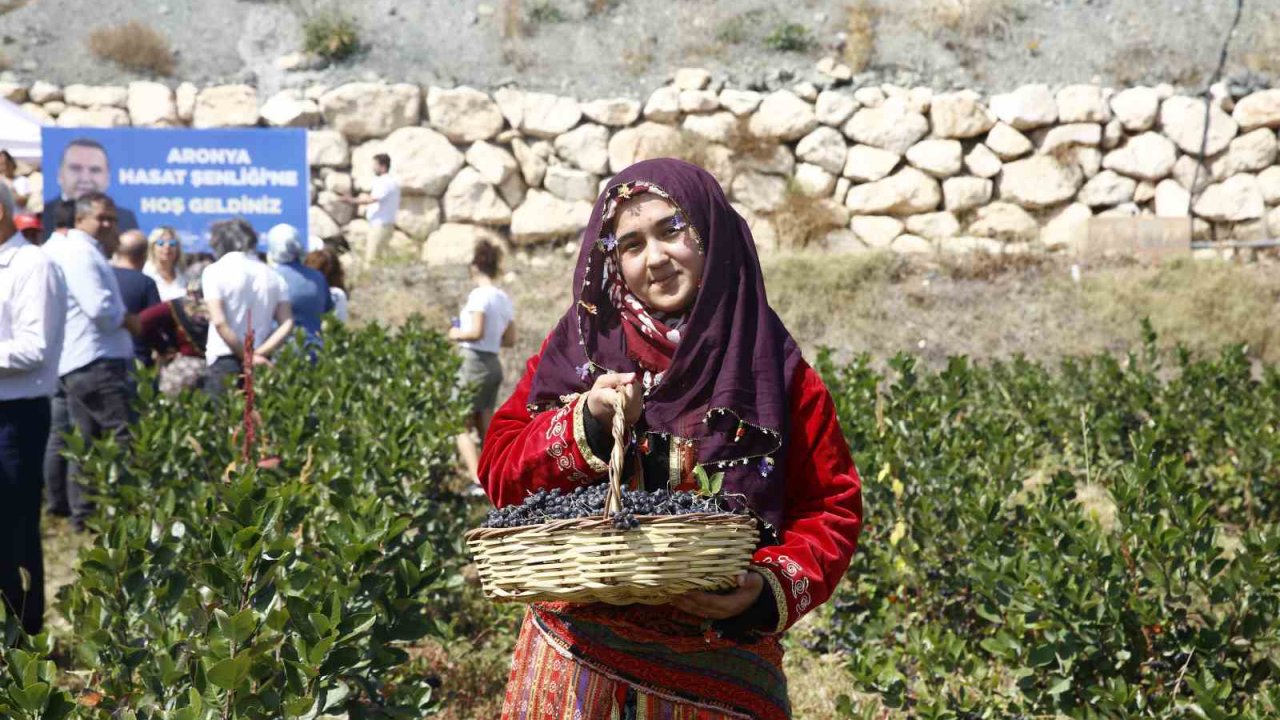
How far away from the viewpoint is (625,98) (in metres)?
16.8

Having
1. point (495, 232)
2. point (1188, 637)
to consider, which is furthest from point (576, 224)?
point (1188, 637)

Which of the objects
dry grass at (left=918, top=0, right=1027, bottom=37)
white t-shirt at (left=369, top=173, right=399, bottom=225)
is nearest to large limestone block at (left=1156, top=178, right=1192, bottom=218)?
dry grass at (left=918, top=0, right=1027, bottom=37)

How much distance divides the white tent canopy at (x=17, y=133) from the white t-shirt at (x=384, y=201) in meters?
4.83

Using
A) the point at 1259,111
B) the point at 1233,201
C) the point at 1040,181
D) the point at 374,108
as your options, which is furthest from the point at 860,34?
the point at 374,108

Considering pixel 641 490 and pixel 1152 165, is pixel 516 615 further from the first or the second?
pixel 1152 165

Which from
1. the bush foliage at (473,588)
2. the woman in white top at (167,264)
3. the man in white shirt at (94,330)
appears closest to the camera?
the bush foliage at (473,588)

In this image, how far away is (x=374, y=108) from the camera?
16281 millimetres

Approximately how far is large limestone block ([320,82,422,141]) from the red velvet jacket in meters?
14.7

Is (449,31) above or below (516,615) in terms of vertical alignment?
above

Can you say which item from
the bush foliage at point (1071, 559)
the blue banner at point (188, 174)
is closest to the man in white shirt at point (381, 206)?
the blue banner at point (188, 174)

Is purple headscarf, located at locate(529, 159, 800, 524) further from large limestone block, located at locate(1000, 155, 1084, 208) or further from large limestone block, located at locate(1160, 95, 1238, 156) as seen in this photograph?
large limestone block, located at locate(1160, 95, 1238, 156)

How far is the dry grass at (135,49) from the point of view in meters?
17.4

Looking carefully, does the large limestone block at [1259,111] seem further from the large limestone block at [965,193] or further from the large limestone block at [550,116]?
the large limestone block at [550,116]

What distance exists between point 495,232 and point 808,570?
14534mm
